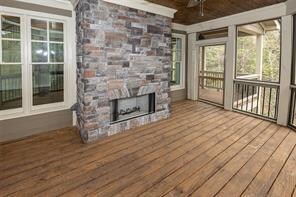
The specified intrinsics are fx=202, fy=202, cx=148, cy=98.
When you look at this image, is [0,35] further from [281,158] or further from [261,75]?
[261,75]

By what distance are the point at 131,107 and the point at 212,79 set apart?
5.94m

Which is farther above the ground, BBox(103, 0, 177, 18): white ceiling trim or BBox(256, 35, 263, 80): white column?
BBox(103, 0, 177, 18): white ceiling trim

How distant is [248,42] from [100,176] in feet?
25.2

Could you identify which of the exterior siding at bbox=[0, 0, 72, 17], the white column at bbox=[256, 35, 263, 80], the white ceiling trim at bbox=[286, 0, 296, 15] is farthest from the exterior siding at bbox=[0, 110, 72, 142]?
the white column at bbox=[256, 35, 263, 80]

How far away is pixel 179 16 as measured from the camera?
18.4 feet

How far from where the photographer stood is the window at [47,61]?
378 centimetres

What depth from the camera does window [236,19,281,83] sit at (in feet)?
23.4

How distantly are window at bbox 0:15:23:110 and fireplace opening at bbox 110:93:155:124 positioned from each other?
5.61 ft

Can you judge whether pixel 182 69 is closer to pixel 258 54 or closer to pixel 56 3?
pixel 258 54

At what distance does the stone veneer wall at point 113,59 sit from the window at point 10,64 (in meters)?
1.02

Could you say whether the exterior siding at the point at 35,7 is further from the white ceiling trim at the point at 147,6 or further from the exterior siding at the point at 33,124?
the exterior siding at the point at 33,124

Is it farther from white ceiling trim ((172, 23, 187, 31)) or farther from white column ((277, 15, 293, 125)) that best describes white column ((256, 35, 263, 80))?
white column ((277, 15, 293, 125))

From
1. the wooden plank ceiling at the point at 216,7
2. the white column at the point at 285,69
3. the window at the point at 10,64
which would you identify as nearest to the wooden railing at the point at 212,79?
the wooden plank ceiling at the point at 216,7

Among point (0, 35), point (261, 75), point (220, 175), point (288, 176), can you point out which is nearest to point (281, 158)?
point (288, 176)
